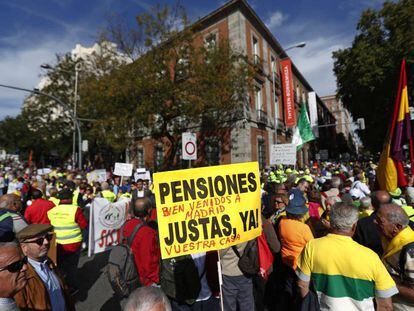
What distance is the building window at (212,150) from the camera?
784 inches

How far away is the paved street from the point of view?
4434mm

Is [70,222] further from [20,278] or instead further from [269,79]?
[269,79]

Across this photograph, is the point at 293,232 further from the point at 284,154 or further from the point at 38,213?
the point at 284,154

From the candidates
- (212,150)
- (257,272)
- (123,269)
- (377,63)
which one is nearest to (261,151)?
(212,150)

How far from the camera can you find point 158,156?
23891mm

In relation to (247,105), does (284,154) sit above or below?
below

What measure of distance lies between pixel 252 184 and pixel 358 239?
164cm

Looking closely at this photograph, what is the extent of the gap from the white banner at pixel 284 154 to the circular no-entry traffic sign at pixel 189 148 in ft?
12.6

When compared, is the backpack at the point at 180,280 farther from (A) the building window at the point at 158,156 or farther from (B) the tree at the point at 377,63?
(B) the tree at the point at 377,63

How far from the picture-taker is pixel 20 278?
5.32 ft

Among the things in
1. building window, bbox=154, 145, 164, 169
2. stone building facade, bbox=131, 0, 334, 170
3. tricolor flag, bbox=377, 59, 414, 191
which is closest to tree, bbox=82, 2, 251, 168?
stone building facade, bbox=131, 0, 334, 170

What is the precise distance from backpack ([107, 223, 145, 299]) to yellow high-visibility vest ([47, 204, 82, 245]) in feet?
6.27

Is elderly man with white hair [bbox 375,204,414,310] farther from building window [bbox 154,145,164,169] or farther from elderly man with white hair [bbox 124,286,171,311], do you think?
building window [bbox 154,145,164,169]

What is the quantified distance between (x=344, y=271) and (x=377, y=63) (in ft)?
79.7
